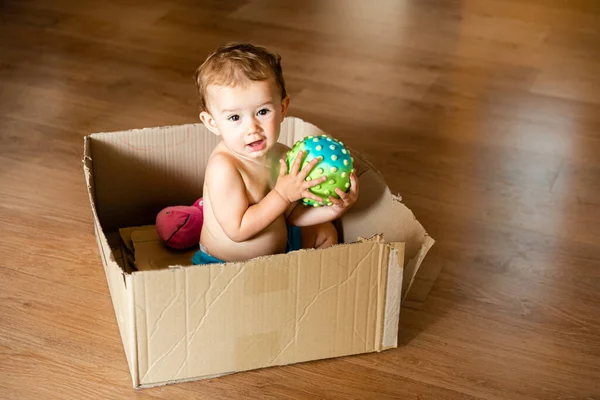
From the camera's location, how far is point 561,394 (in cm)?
133

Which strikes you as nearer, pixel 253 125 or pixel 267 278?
pixel 267 278

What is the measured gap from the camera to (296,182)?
1.34 meters

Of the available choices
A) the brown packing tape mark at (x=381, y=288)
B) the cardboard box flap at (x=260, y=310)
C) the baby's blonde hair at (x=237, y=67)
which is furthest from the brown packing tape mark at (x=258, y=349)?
the baby's blonde hair at (x=237, y=67)

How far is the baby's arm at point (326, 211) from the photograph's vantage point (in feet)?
4.53

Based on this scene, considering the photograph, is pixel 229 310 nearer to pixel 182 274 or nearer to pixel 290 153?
pixel 182 274

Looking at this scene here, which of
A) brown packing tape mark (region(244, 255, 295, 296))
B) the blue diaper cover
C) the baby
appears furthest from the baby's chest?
brown packing tape mark (region(244, 255, 295, 296))

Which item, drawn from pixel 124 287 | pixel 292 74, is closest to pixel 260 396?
pixel 124 287

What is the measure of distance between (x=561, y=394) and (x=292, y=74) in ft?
4.00

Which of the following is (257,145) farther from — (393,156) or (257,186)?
(393,156)

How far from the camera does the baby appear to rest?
1.33m

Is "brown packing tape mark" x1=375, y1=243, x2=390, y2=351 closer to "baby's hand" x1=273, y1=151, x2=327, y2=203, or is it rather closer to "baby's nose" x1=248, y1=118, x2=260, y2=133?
"baby's hand" x1=273, y1=151, x2=327, y2=203

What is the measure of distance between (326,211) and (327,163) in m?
0.14

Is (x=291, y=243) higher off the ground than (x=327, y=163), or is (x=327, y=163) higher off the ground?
(x=327, y=163)

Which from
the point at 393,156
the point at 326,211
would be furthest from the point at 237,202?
the point at 393,156
